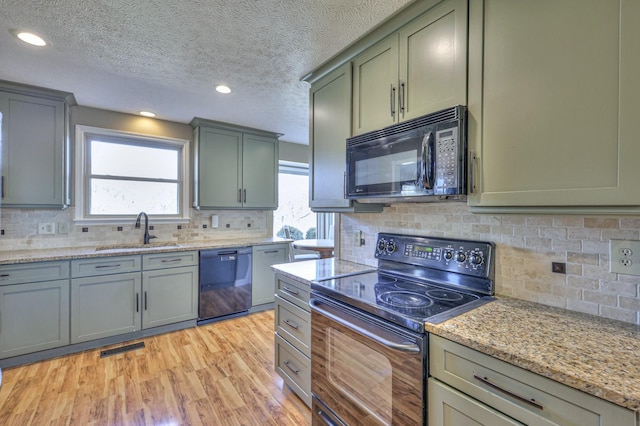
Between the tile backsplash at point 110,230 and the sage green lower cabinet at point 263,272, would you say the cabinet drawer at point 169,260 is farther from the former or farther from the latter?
the sage green lower cabinet at point 263,272

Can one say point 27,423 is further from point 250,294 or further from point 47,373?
point 250,294

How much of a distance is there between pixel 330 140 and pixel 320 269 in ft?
3.08

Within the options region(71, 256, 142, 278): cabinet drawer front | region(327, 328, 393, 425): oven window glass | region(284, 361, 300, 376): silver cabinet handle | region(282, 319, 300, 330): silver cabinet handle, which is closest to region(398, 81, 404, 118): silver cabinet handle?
region(327, 328, 393, 425): oven window glass

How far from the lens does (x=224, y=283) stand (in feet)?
11.2

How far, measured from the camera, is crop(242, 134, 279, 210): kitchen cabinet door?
387cm

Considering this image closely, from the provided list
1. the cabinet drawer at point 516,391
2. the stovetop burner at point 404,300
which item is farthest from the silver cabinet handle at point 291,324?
the cabinet drawer at point 516,391

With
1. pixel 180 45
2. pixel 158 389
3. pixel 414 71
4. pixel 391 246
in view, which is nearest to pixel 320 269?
pixel 391 246

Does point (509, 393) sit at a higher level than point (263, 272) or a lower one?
higher

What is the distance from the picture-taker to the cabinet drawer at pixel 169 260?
9.70ft

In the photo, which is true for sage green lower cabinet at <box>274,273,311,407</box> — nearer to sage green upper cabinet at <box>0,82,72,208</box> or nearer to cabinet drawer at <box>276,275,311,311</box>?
cabinet drawer at <box>276,275,311,311</box>

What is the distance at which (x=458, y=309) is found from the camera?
4.12 feet

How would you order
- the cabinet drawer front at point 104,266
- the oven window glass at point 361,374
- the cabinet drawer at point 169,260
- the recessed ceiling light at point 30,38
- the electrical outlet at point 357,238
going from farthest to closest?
the cabinet drawer at point 169,260, the cabinet drawer front at point 104,266, the electrical outlet at point 357,238, the recessed ceiling light at point 30,38, the oven window glass at point 361,374

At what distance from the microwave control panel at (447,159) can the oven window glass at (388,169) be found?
124 millimetres

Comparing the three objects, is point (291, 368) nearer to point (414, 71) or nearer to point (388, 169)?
A: point (388, 169)
